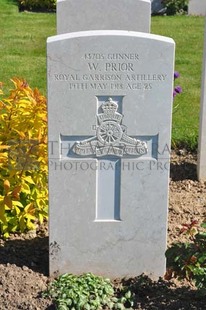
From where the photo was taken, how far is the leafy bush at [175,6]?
1354cm

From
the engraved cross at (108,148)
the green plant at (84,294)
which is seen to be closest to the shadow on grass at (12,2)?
the engraved cross at (108,148)

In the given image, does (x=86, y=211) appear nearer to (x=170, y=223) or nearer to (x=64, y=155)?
(x=64, y=155)

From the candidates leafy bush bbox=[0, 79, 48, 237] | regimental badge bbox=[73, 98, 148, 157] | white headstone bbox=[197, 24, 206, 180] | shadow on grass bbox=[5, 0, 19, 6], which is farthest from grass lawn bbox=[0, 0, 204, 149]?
regimental badge bbox=[73, 98, 148, 157]

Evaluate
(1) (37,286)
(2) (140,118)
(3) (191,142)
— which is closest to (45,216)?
(1) (37,286)

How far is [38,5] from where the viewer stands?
1405 cm

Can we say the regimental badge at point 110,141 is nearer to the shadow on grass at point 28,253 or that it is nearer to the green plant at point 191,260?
the green plant at point 191,260

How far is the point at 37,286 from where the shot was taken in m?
4.32

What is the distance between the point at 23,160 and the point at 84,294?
113cm

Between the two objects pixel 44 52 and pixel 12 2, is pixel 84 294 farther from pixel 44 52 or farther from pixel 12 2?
pixel 12 2

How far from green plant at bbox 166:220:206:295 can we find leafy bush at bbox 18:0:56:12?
34.3 feet

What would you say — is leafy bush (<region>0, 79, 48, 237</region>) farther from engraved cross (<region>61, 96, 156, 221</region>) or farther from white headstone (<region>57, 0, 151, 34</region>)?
white headstone (<region>57, 0, 151, 34</region>)

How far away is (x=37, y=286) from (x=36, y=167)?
2.97 feet

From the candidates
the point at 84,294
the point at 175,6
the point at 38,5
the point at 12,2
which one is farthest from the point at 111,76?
the point at 12,2

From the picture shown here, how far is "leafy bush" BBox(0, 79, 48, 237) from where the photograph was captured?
15.8ft
